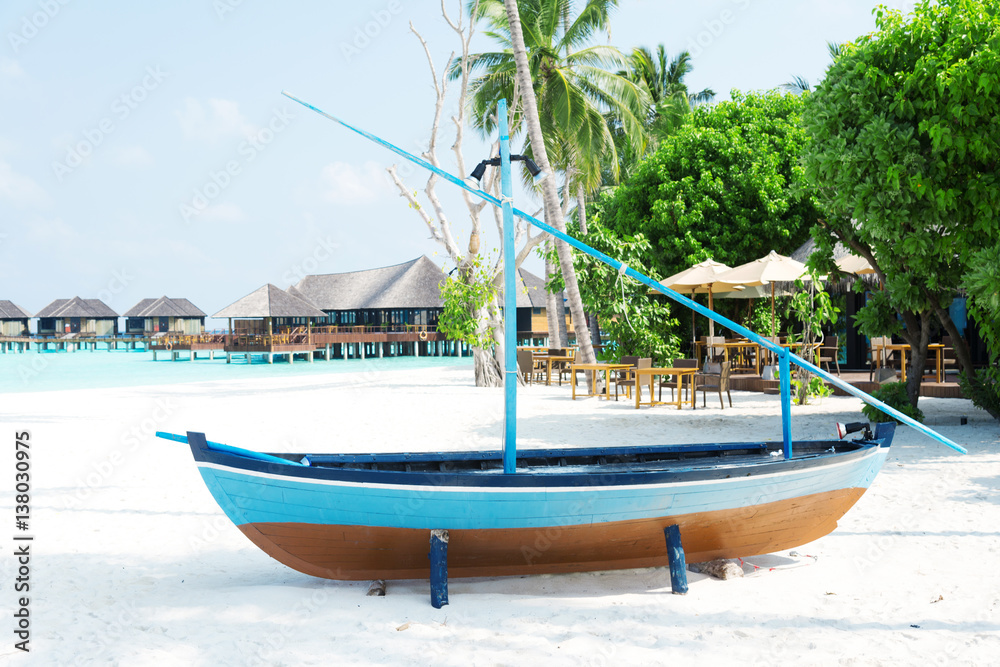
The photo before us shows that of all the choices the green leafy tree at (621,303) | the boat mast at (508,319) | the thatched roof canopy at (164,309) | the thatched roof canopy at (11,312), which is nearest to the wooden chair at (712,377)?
the green leafy tree at (621,303)

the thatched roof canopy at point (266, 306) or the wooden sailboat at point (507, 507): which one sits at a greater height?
the thatched roof canopy at point (266, 306)

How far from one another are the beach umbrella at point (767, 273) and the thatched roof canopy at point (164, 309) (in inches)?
1939

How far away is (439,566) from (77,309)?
61.7 m

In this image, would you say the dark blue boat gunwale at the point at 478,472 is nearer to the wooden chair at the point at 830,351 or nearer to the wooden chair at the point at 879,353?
the wooden chair at the point at 879,353

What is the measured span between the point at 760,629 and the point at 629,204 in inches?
724

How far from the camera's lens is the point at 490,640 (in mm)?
3602

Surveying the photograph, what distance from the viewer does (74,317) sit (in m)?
56.6

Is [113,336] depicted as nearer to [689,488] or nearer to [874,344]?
[874,344]

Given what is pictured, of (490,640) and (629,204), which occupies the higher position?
(629,204)

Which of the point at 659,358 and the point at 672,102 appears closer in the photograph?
the point at 659,358

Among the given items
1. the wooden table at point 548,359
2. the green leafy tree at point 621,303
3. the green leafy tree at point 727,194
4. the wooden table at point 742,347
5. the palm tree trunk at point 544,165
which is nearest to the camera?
the palm tree trunk at point 544,165

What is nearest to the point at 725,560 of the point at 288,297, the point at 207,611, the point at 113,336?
the point at 207,611

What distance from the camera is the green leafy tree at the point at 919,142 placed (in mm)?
7848

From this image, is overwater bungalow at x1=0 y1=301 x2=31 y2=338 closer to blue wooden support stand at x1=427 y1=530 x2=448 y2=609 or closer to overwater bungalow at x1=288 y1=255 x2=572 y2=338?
overwater bungalow at x1=288 y1=255 x2=572 y2=338
